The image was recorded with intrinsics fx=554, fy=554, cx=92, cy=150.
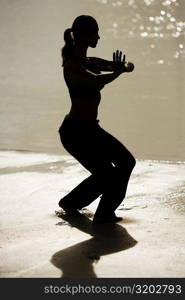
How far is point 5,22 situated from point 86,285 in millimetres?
40818

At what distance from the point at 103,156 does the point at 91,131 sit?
245mm

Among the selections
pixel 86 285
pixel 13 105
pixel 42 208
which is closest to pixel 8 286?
pixel 86 285

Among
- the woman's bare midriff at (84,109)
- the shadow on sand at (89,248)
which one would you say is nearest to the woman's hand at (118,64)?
the woman's bare midriff at (84,109)

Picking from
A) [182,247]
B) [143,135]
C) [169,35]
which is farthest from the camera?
[169,35]

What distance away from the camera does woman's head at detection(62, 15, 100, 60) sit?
15.5 feet

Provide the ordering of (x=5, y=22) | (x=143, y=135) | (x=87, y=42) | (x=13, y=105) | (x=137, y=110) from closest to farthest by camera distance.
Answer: (x=87, y=42), (x=143, y=135), (x=137, y=110), (x=13, y=105), (x=5, y=22)

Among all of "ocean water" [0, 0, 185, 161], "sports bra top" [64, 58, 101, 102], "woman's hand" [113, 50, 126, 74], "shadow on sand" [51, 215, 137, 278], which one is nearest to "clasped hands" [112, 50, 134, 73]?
"woman's hand" [113, 50, 126, 74]

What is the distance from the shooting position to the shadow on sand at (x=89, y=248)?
3.89 m

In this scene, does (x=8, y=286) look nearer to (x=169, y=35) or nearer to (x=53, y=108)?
(x=53, y=108)

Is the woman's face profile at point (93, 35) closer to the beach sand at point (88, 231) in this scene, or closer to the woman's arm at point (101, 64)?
the woman's arm at point (101, 64)

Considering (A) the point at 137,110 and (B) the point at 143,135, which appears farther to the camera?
(A) the point at 137,110

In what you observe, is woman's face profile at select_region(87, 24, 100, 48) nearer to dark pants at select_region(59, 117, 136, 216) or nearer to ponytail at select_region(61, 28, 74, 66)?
ponytail at select_region(61, 28, 74, 66)

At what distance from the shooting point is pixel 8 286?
3621 millimetres

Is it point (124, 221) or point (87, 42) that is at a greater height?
point (87, 42)
